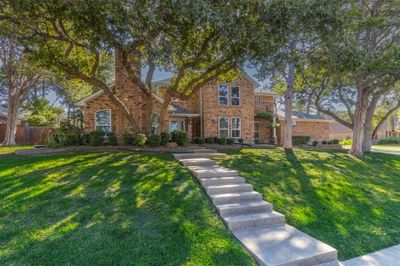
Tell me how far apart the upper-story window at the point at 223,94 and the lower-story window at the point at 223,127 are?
125cm

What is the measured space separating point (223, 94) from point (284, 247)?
15.5 m

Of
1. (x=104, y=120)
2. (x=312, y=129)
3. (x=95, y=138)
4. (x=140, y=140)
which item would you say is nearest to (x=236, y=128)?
(x=104, y=120)

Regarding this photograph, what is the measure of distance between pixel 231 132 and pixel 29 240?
15.9 m

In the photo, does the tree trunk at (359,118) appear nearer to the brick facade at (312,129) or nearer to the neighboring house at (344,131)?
the brick facade at (312,129)

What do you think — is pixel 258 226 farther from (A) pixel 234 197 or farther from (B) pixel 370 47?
(B) pixel 370 47

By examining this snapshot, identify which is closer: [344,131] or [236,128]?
[236,128]

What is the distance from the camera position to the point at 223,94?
61.8ft

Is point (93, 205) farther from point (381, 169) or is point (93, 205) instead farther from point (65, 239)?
point (381, 169)

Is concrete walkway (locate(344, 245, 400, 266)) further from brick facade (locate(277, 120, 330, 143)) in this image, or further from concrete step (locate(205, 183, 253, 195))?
brick facade (locate(277, 120, 330, 143))

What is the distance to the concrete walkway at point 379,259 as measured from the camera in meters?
4.12

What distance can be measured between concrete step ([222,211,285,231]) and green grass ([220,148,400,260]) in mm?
394

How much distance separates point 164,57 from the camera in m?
7.96

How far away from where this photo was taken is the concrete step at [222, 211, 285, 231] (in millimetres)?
4766

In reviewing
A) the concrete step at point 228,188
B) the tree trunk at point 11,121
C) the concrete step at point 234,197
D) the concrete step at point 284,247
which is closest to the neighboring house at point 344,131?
the concrete step at point 228,188
